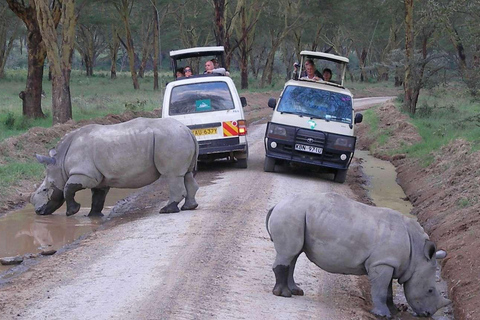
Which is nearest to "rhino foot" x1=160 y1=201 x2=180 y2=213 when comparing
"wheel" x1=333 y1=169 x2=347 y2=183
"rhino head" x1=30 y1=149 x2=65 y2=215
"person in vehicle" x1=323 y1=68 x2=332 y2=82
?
"rhino head" x1=30 y1=149 x2=65 y2=215

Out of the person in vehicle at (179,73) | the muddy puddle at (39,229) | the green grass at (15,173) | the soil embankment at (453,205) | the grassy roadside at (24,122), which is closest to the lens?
the soil embankment at (453,205)

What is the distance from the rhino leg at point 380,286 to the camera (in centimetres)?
763

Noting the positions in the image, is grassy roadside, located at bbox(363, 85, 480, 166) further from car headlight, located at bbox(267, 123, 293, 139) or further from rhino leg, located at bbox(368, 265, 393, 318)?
rhino leg, located at bbox(368, 265, 393, 318)

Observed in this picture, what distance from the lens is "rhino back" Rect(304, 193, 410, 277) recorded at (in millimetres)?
7664

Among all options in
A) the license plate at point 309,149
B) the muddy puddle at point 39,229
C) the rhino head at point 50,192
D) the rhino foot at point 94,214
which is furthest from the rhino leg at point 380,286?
the license plate at point 309,149

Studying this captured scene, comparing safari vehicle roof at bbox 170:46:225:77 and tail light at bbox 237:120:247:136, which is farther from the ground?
safari vehicle roof at bbox 170:46:225:77

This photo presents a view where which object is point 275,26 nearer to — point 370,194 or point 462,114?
point 462,114

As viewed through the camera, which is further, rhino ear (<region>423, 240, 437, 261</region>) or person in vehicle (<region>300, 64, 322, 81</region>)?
person in vehicle (<region>300, 64, 322, 81</region>)

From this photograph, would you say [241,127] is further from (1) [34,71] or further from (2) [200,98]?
(1) [34,71]

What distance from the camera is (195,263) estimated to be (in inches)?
347

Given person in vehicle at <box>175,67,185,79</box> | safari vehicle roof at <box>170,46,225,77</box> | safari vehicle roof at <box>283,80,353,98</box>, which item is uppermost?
safari vehicle roof at <box>170,46,225,77</box>

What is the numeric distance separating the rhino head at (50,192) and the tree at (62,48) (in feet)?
31.4

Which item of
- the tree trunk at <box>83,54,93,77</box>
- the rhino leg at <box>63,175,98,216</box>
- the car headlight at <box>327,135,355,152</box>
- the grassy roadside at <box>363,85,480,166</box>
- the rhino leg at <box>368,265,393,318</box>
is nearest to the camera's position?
the rhino leg at <box>368,265,393,318</box>

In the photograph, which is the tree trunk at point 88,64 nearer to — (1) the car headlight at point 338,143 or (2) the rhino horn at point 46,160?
(1) the car headlight at point 338,143
